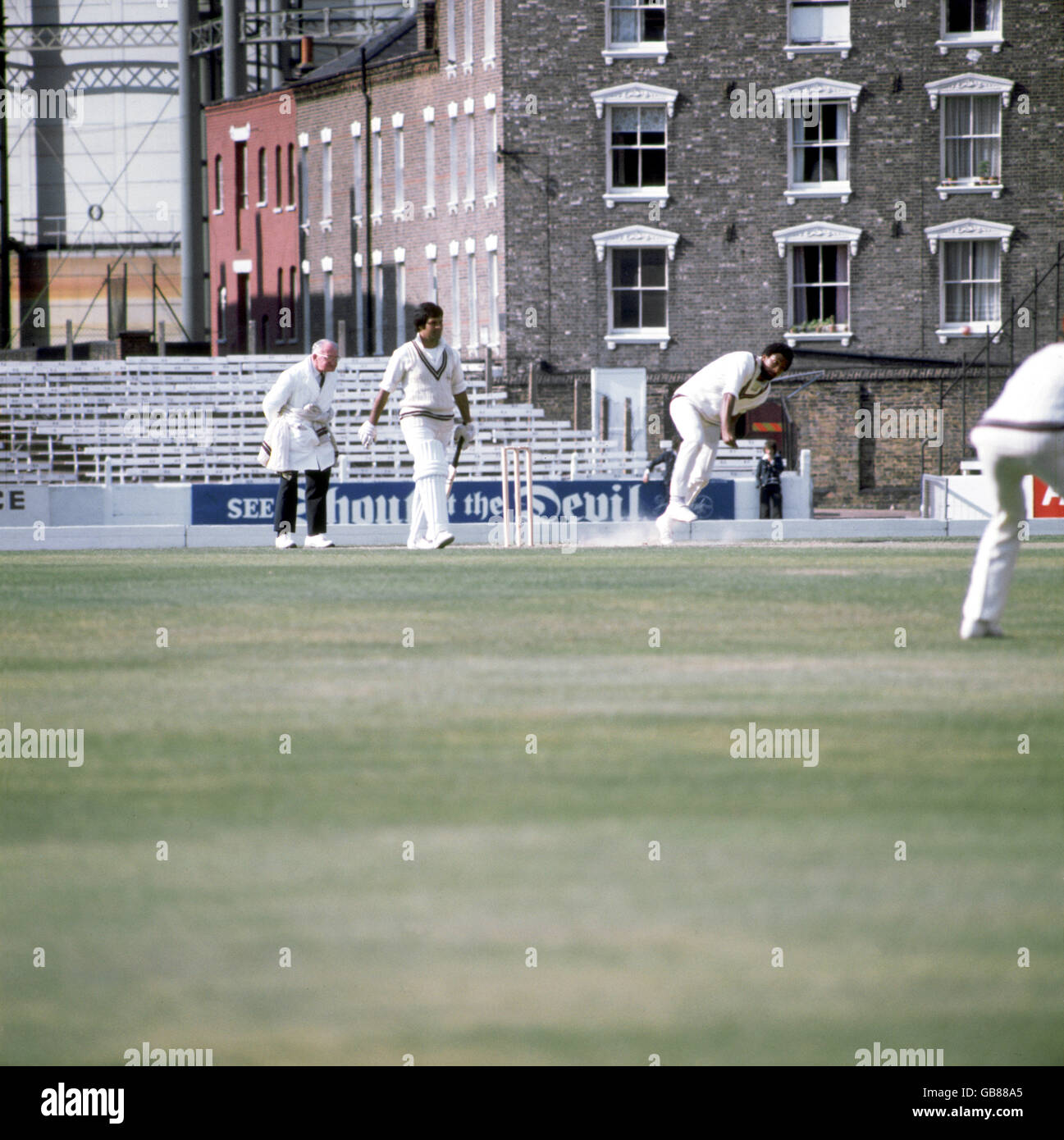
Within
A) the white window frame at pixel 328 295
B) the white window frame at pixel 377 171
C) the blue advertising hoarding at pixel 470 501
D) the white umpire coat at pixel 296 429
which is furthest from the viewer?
the white window frame at pixel 328 295

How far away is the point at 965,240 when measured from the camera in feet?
151

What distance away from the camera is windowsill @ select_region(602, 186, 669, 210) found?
151ft

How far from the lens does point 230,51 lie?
5988 cm

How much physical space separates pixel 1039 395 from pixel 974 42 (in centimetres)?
3732

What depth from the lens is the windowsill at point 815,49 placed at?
148 feet

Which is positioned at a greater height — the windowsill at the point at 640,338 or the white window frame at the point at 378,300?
the white window frame at the point at 378,300

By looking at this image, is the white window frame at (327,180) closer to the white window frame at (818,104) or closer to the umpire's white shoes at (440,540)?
the white window frame at (818,104)

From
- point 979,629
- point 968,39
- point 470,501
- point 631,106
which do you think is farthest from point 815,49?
point 979,629

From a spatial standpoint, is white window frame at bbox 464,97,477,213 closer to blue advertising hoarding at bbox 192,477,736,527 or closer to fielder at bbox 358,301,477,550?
blue advertising hoarding at bbox 192,477,736,527

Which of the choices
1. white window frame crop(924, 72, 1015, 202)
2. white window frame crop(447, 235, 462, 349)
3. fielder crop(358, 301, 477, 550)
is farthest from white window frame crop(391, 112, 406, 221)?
fielder crop(358, 301, 477, 550)

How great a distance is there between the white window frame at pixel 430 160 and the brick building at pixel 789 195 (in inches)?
154

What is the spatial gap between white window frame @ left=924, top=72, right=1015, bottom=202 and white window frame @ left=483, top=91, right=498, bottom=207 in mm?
9289

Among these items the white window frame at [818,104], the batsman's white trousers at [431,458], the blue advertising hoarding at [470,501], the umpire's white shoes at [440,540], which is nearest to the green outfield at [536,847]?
the batsman's white trousers at [431,458]

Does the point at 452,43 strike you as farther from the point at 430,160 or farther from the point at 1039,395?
the point at 1039,395
